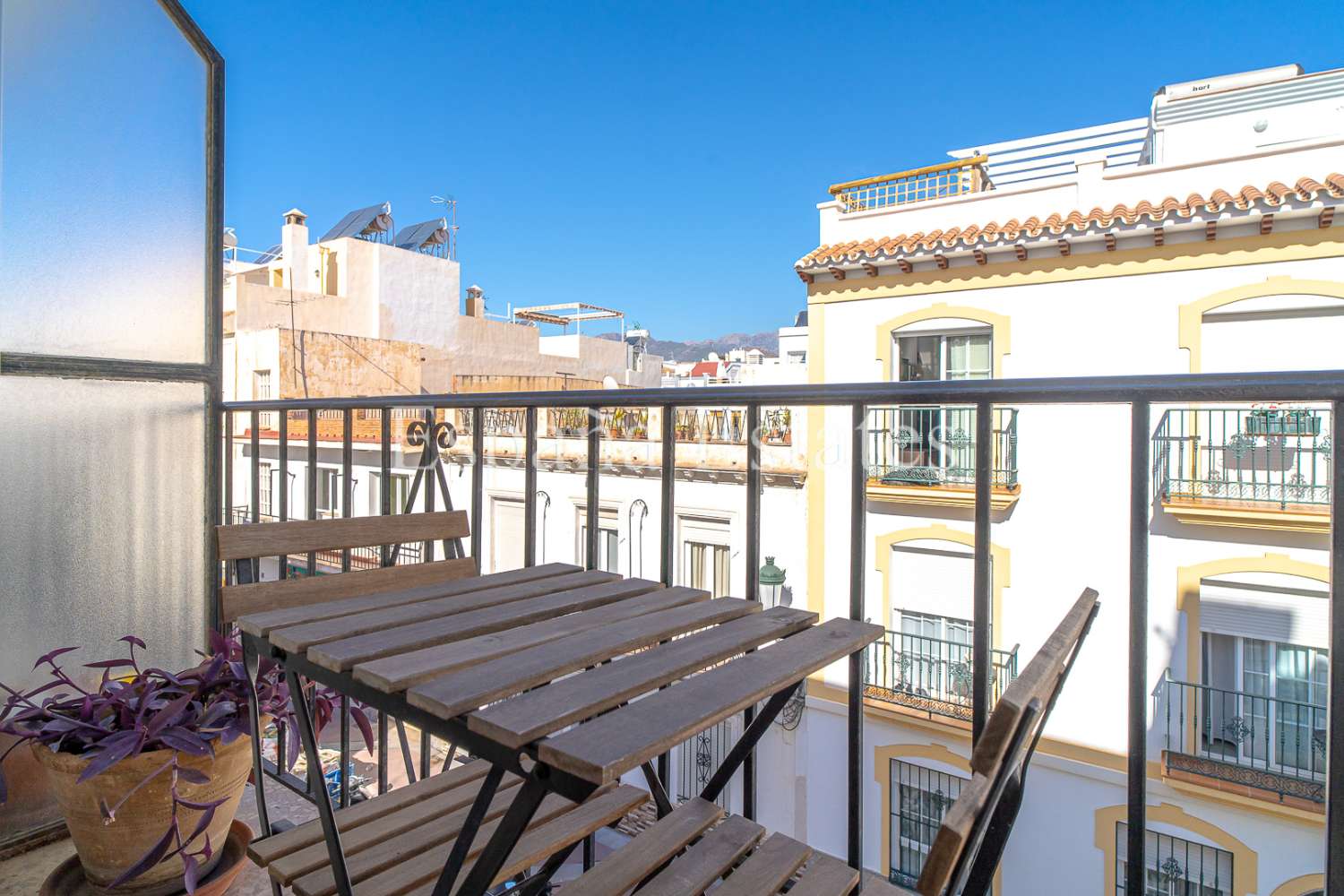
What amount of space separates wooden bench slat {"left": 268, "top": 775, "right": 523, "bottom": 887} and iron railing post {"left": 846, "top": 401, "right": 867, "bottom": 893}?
55 centimetres

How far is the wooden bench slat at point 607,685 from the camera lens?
2.30ft

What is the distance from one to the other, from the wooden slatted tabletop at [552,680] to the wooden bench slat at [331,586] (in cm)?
4

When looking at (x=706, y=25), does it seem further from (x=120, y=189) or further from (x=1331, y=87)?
(x=120, y=189)

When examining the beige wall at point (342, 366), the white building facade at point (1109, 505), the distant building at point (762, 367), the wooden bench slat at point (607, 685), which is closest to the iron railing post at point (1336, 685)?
the wooden bench slat at point (607, 685)

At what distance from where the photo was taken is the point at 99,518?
1829mm

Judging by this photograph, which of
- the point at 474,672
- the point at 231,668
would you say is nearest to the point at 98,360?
the point at 231,668

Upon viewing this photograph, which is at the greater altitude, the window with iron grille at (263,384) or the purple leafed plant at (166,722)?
the window with iron grille at (263,384)

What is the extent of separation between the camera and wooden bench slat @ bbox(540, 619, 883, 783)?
25.2 inches

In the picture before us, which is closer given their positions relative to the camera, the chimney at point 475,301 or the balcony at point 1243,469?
the balcony at point 1243,469

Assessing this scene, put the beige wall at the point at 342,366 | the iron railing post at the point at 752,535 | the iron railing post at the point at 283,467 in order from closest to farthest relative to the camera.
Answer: the iron railing post at the point at 752,535 → the iron railing post at the point at 283,467 → the beige wall at the point at 342,366

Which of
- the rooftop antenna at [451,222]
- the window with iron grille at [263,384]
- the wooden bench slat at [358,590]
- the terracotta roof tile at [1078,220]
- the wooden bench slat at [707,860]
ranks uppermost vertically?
the rooftop antenna at [451,222]

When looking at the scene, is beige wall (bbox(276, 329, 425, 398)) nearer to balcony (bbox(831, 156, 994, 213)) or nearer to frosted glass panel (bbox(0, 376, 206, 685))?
balcony (bbox(831, 156, 994, 213))

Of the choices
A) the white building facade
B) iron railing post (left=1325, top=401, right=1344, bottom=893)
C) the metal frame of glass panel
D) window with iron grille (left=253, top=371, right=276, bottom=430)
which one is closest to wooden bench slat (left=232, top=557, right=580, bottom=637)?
the metal frame of glass panel

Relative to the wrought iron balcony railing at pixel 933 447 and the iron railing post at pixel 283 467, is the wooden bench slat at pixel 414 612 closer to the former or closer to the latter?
the iron railing post at pixel 283 467
